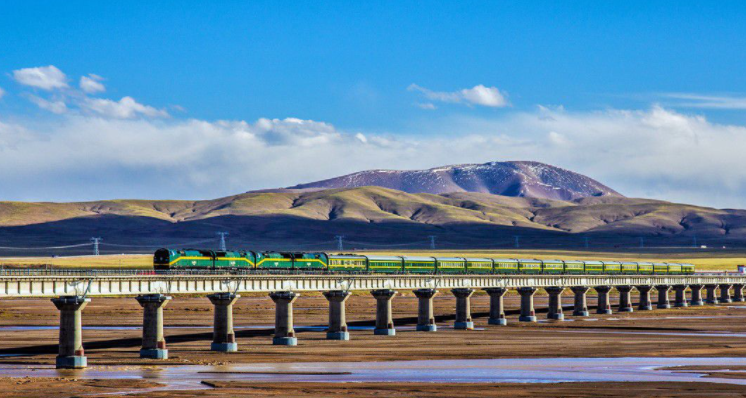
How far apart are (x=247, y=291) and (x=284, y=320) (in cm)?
374

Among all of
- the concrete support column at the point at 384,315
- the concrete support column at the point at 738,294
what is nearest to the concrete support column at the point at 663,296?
the concrete support column at the point at 738,294

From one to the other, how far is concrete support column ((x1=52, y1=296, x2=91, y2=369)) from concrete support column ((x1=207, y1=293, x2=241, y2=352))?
13481 millimetres

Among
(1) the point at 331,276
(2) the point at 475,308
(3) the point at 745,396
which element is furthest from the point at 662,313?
(3) the point at 745,396

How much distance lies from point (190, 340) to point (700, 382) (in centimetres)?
4520

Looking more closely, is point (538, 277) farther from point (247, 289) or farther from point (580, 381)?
point (580, 381)

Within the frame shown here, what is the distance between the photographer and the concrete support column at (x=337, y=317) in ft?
297

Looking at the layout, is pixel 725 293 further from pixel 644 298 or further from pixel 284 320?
pixel 284 320

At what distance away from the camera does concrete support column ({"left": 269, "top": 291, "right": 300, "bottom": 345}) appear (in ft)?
278

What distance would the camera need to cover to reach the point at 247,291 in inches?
3383

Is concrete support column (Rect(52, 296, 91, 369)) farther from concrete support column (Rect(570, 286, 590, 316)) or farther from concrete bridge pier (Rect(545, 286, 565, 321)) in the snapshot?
concrete support column (Rect(570, 286, 590, 316))

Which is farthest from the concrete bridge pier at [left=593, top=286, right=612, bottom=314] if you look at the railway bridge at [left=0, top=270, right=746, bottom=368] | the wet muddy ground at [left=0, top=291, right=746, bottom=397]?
the wet muddy ground at [left=0, top=291, right=746, bottom=397]

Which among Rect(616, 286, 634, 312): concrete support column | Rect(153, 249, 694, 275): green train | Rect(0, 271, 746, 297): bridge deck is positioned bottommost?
Rect(616, 286, 634, 312): concrete support column

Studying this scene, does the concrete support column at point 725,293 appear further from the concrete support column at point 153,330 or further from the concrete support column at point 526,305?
the concrete support column at point 153,330

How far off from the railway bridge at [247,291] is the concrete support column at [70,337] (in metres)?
0.06
